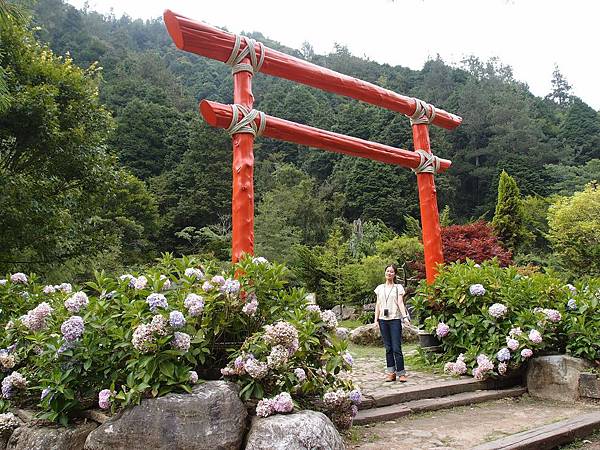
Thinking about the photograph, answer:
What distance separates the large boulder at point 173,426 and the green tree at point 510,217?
19.0 metres

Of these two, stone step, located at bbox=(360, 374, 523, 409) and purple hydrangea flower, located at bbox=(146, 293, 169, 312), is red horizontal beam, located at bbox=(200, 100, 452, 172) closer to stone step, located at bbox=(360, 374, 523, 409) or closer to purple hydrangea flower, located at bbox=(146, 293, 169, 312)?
purple hydrangea flower, located at bbox=(146, 293, 169, 312)

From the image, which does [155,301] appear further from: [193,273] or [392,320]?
[392,320]

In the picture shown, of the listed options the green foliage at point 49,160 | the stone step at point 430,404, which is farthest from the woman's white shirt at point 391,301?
the green foliage at point 49,160

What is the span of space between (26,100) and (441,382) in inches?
258

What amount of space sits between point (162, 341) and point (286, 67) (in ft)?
11.3

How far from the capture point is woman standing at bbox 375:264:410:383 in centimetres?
Answer: 512

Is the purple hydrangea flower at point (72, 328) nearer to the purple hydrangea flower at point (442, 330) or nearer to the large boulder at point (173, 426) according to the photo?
the large boulder at point (173, 426)

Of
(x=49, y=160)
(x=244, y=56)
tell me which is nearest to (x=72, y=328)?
(x=244, y=56)

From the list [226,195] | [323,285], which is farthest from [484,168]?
[323,285]

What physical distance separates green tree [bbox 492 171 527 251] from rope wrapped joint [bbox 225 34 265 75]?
17.2 meters

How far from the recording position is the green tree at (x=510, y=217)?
19766 mm

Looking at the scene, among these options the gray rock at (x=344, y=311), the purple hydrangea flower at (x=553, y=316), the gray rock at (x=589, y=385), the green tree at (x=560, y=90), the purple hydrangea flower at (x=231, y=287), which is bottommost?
the gray rock at (x=589, y=385)

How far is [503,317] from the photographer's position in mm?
5375

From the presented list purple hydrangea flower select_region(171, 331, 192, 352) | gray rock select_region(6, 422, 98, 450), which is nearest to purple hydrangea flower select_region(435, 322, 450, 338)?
purple hydrangea flower select_region(171, 331, 192, 352)
